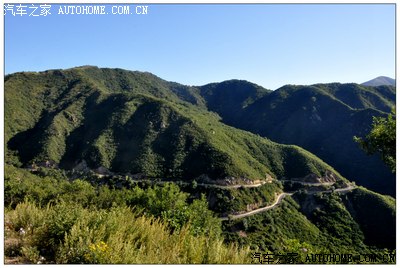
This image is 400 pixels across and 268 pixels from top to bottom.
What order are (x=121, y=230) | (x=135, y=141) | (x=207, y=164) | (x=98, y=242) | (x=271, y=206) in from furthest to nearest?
(x=135, y=141) → (x=207, y=164) → (x=271, y=206) → (x=121, y=230) → (x=98, y=242)

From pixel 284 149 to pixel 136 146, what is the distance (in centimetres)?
5497

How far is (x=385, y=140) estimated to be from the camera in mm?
11664

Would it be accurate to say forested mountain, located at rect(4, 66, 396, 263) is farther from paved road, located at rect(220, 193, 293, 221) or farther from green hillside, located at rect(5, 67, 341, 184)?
green hillside, located at rect(5, 67, 341, 184)

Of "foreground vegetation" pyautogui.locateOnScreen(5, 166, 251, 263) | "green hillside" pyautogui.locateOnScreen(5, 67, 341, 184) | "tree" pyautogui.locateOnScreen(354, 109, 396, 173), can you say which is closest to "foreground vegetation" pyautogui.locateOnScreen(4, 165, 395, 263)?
"foreground vegetation" pyautogui.locateOnScreen(5, 166, 251, 263)

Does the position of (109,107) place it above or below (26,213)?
above

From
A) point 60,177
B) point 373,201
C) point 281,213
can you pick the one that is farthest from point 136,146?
point 373,201

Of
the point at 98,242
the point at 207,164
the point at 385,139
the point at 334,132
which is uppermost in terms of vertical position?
the point at 334,132

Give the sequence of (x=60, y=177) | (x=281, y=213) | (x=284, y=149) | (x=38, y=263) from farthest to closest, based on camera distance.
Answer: (x=284, y=149) < (x=60, y=177) < (x=281, y=213) < (x=38, y=263)

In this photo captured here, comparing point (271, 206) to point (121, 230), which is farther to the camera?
point (271, 206)

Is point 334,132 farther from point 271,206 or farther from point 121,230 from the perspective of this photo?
point 121,230

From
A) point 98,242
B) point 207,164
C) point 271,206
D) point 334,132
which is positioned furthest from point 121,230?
point 334,132

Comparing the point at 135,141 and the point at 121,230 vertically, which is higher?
the point at 135,141

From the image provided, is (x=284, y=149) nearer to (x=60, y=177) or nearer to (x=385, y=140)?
(x=60, y=177)

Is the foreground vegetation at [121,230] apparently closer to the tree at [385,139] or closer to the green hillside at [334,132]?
the tree at [385,139]
